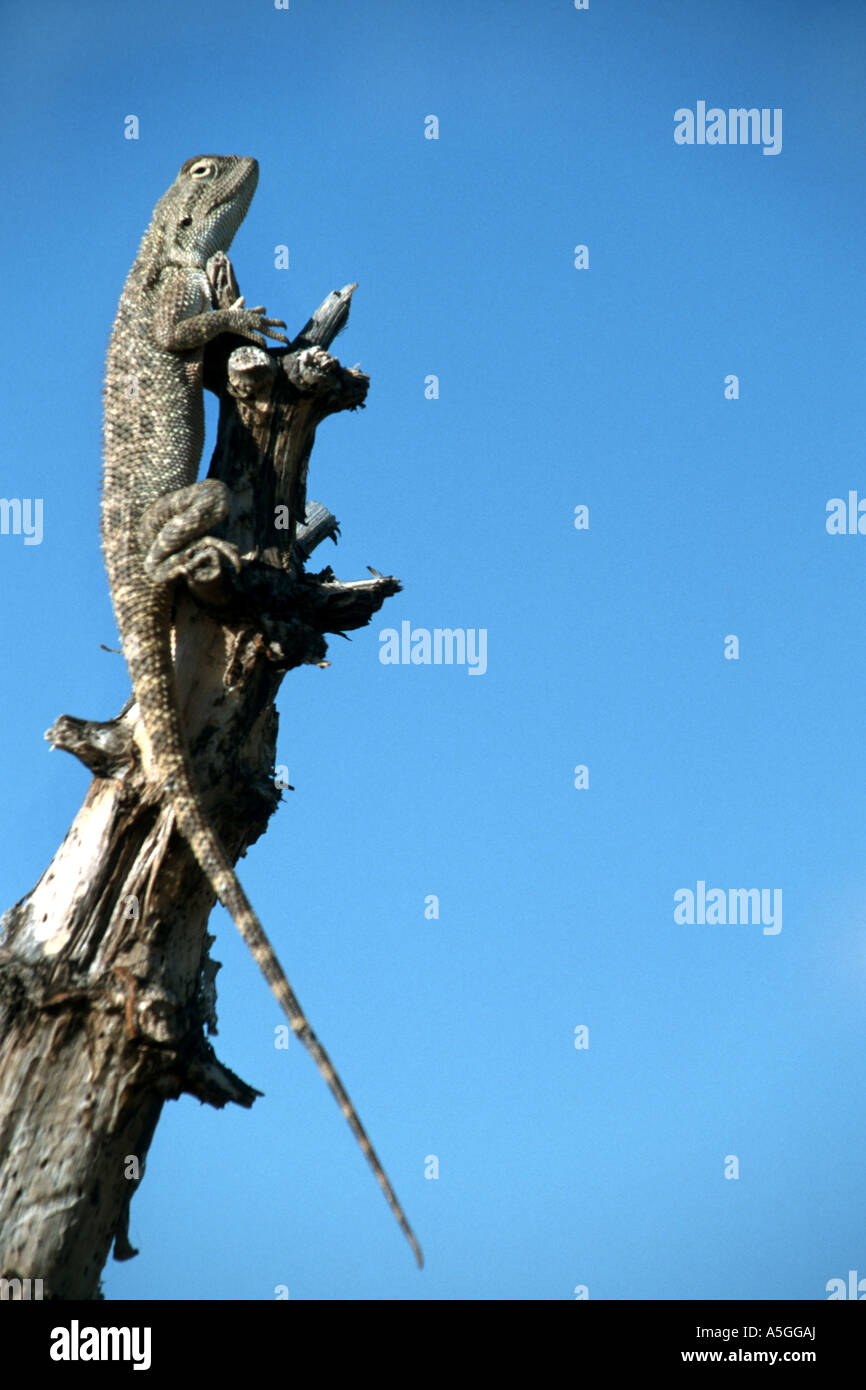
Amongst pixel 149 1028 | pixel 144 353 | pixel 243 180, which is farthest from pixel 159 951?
pixel 243 180

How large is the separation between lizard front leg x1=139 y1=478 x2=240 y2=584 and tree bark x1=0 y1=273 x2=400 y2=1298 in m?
0.17

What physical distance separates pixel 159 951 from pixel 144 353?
557 cm

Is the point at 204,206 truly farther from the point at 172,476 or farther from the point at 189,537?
the point at 189,537

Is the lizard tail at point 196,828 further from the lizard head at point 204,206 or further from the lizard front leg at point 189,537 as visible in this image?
the lizard head at point 204,206

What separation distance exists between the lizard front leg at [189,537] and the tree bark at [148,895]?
0.17m

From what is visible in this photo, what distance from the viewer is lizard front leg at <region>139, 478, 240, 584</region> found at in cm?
905

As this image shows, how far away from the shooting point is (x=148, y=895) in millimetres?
8828

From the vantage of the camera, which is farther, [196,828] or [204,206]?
[204,206]

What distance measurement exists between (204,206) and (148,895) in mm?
7748

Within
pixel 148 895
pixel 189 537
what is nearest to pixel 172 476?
pixel 189 537

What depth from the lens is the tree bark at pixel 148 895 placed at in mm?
8258

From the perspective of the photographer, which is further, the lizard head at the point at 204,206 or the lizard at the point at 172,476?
the lizard head at the point at 204,206

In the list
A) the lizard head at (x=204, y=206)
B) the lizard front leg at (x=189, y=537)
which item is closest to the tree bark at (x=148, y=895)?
the lizard front leg at (x=189, y=537)

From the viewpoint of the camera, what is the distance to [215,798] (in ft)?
30.0
